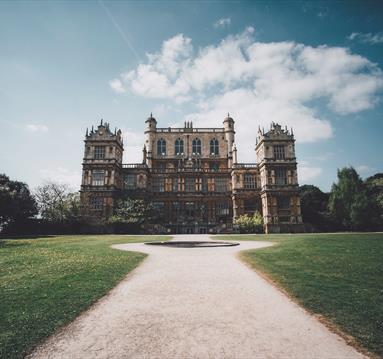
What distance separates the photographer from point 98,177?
40.4 metres

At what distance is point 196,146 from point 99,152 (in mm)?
17733

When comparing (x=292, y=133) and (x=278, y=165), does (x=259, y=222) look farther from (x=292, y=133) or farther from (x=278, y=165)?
(x=292, y=133)

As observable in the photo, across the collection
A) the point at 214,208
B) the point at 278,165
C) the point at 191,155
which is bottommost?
the point at 214,208

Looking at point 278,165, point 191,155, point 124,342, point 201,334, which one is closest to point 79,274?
point 124,342

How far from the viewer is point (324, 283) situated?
24.5ft

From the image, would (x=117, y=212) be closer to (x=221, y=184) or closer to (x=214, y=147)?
(x=221, y=184)

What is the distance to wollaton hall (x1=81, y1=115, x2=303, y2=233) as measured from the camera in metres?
39.5

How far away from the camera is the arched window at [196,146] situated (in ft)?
160

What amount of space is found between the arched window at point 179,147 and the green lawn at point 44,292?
37892mm

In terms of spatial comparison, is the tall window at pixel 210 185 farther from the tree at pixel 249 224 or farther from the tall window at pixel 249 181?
the tree at pixel 249 224

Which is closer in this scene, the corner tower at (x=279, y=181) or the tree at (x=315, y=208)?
the corner tower at (x=279, y=181)

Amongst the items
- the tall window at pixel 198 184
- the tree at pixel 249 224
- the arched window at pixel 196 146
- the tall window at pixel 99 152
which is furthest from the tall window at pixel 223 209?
the tall window at pixel 99 152

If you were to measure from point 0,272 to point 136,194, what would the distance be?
31.8m

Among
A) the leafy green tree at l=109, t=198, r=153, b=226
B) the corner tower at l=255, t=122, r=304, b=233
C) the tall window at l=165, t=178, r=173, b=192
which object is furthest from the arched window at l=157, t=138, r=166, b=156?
the corner tower at l=255, t=122, r=304, b=233
